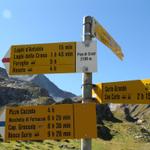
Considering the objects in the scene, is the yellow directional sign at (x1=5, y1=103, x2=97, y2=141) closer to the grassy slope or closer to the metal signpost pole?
the metal signpost pole

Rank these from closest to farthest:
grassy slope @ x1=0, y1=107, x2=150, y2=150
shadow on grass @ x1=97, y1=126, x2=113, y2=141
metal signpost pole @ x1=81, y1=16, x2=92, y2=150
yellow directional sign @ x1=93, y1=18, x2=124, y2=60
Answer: metal signpost pole @ x1=81, y1=16, x2=92, y2=150 < yellow directional sign @ x1=93, y1=18, x2=124, y2=60 < grassy slope @ x1=0, y1=107, x2=150, y2=150 < shadow on grass @ x1=97, y1=126, x2=113, y2=141

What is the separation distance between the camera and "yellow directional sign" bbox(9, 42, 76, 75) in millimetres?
9359

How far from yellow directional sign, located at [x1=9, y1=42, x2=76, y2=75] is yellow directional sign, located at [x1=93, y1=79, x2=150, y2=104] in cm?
86

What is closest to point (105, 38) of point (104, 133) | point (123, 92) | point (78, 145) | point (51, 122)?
point (123, 92)

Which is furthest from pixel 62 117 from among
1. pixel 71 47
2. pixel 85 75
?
pixel 71 47

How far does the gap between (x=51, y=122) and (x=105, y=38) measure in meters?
2.71

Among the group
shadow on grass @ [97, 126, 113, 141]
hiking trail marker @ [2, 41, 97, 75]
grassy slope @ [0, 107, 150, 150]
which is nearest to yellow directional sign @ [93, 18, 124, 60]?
hiking trail marker @ [2, 41, 97, 75]

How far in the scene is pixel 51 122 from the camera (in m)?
8.91

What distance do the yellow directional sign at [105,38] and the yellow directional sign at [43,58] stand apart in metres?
0.65

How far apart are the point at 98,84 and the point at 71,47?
1.07 m

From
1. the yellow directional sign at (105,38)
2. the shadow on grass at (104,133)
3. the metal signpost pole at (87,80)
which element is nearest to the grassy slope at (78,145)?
the shadow on grass at (104,133)

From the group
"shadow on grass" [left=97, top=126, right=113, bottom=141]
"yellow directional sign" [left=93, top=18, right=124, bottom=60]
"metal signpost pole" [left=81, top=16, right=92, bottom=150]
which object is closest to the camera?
"metal signpost pole" [left=81, top=16, right=92, bottom=150]

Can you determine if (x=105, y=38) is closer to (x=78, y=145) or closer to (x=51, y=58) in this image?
(x=51, y=58)

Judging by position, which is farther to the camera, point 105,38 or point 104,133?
point 104,133
